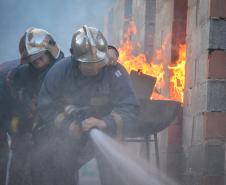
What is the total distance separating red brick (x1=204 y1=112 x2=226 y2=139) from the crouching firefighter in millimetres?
2036

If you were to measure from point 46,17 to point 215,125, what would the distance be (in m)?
15.1

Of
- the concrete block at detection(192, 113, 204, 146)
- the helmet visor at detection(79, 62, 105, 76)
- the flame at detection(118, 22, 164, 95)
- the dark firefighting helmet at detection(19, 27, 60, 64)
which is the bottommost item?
the concrete block at detection(192, 113, 204, 146)

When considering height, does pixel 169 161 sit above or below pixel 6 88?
below

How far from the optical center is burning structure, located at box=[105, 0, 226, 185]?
7008 mm

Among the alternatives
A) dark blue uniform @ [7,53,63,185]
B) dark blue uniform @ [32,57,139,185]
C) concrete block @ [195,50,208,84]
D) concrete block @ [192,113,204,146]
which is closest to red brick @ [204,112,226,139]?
concrete block @ [192,113,204,146]

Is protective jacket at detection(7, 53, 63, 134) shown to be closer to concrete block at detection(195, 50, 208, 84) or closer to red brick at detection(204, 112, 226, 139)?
concrete block at detection(195, 50, 208, 84)

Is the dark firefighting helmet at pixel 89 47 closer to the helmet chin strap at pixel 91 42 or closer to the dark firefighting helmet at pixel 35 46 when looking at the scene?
the helmet chin strap at pixel 91 42

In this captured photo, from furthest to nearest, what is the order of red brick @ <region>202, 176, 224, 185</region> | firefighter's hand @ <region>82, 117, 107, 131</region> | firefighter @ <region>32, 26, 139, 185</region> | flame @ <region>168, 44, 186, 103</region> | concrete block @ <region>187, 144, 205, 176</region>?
flame @ <region>168, 44, 186, 103</region>
concrete block @ <region>187, 144, 205, 176</region>
red brick @ <region>202, 176, 224, 185</region>
firefighter @ <region>32, 26, 139, 185</region>
firefighter's hand @ <region>82, 117, 107, 131</region>

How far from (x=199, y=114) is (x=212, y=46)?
2.86 ft

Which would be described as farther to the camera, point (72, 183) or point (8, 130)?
point (8, 130)

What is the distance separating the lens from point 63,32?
21500 mm

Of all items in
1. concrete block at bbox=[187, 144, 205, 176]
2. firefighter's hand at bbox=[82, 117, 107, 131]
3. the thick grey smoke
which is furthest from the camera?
the thick grey smoke

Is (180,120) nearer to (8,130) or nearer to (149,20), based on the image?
(8,130)

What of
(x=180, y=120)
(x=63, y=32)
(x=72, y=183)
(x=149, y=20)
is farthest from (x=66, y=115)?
(x=63, y=32)
